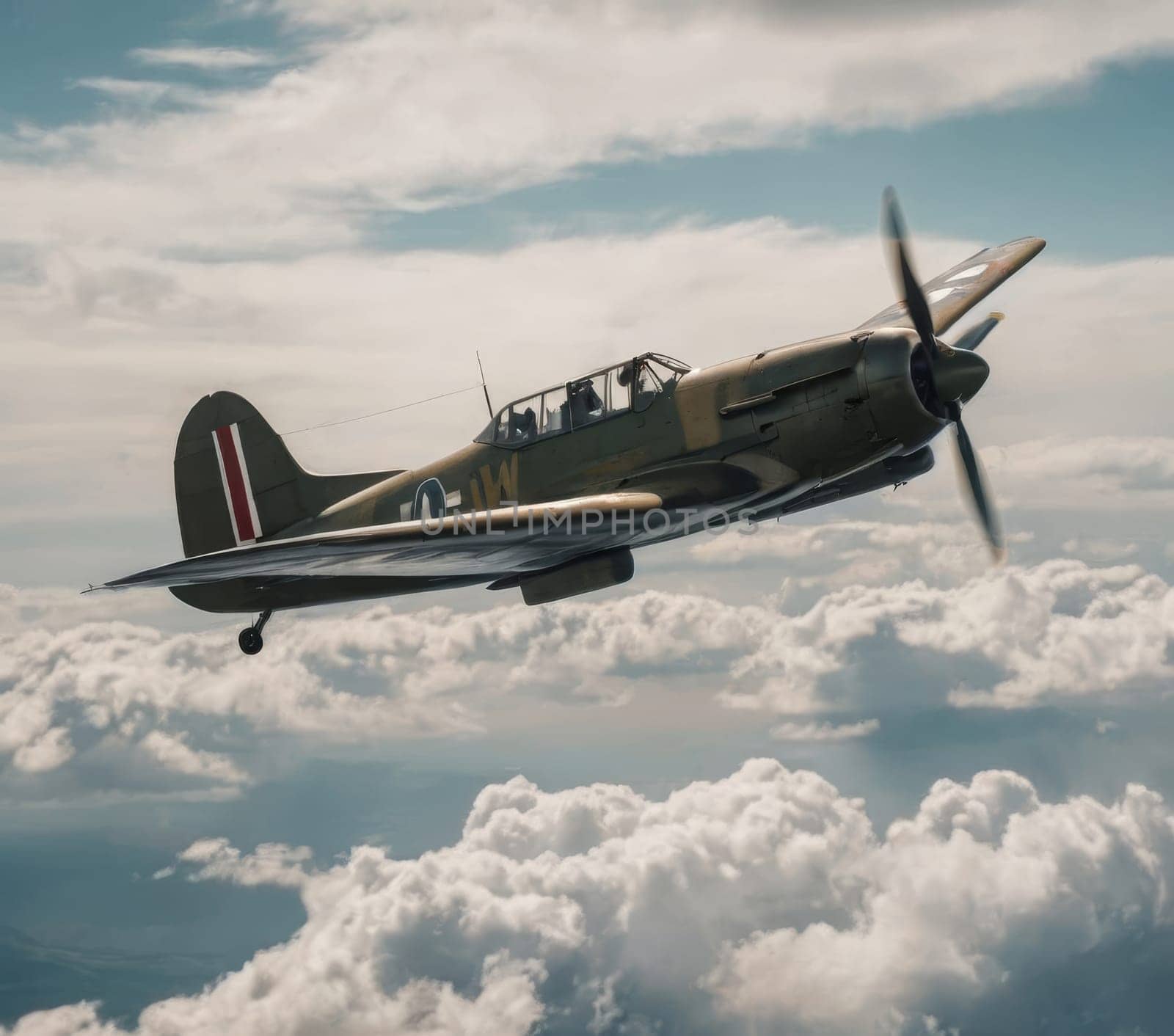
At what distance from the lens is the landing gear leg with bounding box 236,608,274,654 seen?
19781 mm

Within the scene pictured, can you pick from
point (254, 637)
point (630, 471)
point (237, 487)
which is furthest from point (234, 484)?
point (630, 471)

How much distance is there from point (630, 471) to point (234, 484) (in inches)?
349

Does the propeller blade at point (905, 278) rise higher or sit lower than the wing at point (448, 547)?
higher

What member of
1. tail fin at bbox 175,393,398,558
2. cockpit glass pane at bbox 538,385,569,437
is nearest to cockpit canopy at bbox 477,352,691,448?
cockpit glass pane at bbox 538,385,569,437

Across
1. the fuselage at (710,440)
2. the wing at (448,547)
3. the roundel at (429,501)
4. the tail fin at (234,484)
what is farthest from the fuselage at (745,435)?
the tail fin at (234,484)

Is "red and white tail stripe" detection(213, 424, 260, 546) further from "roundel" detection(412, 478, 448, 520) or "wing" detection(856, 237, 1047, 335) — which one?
"wing" detection(856, 237, 1047, 335)

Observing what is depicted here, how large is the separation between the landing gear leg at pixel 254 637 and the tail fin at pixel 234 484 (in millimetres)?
1937

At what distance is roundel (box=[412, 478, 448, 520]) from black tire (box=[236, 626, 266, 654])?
143 inches

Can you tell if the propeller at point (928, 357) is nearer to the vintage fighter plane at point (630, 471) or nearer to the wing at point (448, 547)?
the vintage fighter plane at point (630, 471)

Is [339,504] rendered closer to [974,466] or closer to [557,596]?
[557,596]

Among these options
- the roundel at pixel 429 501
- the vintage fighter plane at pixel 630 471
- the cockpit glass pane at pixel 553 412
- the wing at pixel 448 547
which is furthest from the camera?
the roundel at pixel 429 501

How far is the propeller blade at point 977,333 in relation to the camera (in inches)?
883

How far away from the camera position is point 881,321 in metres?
22.5

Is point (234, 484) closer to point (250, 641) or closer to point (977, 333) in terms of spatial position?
point (250, 641)
